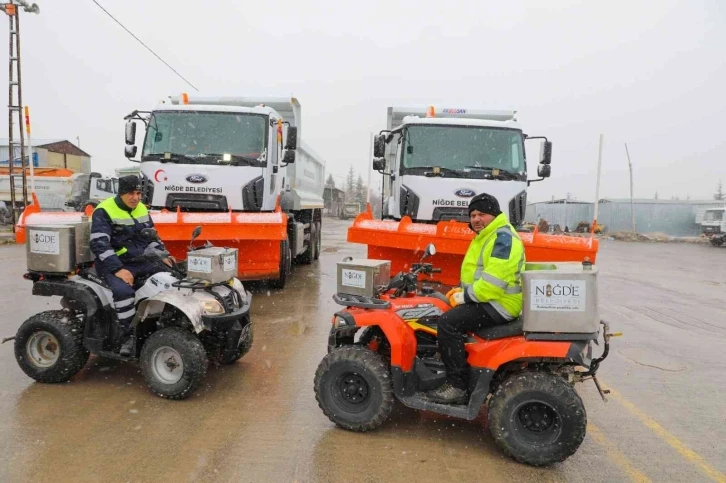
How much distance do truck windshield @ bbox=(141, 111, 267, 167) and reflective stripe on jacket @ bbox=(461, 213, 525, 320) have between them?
5.50m

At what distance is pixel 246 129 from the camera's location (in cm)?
838

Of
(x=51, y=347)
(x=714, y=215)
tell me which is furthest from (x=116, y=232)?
(x=714, y=215)

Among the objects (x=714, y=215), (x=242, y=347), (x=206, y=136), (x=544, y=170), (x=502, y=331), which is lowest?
(x=242, y=347)

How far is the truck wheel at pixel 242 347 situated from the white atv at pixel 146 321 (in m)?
0.12

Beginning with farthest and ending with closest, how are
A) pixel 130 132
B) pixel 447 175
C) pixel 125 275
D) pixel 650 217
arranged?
pixel 650 217, pixel 130 132, pixel 447 175, pixel 125 275

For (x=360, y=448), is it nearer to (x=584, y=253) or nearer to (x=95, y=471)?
(x=95, y=471)

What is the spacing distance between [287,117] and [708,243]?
30445mm

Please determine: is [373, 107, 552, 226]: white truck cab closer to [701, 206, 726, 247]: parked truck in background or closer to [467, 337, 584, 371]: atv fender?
[467, 337, 584, 371]: atv fender

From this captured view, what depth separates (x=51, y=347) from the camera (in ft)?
15.3

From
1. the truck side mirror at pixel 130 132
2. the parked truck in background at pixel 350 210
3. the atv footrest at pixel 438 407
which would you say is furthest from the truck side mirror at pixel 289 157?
the parked truck in background at pixel 350 210

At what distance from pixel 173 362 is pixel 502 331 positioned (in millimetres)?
2699

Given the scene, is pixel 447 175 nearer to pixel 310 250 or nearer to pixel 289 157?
pixel 289 157

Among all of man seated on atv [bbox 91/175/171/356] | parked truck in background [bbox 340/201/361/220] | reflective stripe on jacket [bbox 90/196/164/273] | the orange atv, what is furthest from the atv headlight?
parked truck in background [bbox 340/201/361/220]

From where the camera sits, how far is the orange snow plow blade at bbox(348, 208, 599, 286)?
650 cm
